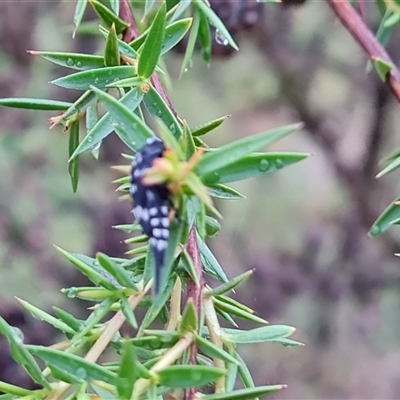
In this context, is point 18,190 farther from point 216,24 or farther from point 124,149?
point 216,24

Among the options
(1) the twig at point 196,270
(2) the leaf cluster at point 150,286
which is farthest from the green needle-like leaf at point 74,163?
(1) the twig at point 196,270

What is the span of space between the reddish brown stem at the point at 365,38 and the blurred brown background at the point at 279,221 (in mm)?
183

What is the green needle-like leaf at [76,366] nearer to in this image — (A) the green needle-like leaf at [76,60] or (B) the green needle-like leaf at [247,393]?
(B) the green needle-like leaf at [247,393]

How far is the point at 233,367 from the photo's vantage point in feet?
0.97

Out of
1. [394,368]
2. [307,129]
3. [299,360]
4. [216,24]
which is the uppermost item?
[216,24]

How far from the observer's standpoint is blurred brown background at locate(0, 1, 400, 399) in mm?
982

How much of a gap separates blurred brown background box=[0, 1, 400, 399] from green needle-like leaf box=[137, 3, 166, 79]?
0.34 m

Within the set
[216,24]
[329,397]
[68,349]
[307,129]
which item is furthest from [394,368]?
[68,349]

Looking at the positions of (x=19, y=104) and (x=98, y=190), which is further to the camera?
(x=98, y=190)

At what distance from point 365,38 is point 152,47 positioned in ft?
0.67

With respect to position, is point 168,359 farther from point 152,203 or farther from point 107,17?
point 107,17

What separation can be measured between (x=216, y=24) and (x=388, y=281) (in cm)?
82

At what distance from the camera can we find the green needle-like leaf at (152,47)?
0.30 m

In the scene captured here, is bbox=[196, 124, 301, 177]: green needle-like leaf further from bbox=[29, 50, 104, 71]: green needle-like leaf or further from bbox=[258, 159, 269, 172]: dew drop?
bbox=[29, 50, 104, 71]: green needle-like leaf
